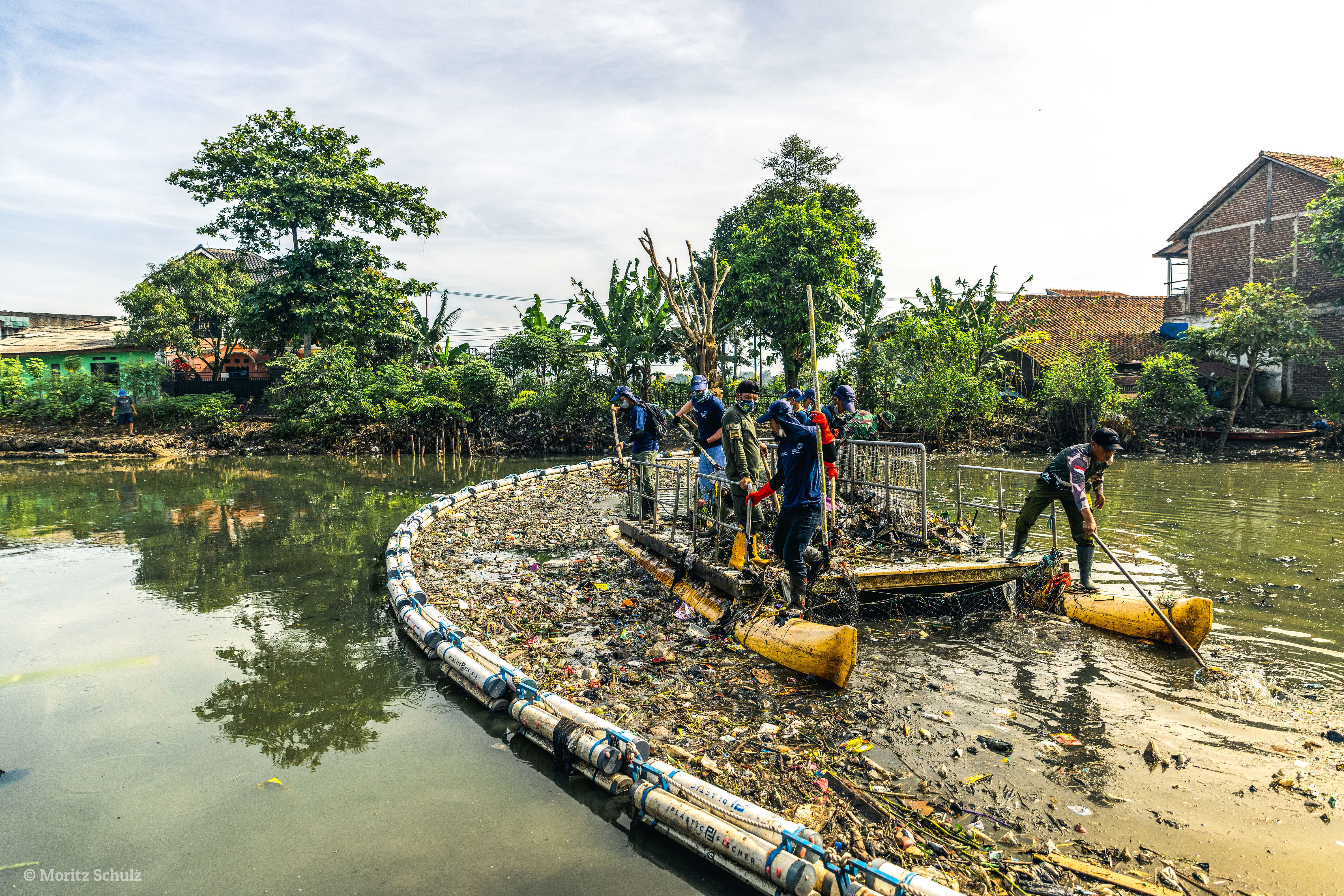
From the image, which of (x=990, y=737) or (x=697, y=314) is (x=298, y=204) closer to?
(x=697, y=314)

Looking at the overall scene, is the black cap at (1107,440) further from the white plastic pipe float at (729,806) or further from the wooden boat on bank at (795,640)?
the white plastic pipe float at (729,806)

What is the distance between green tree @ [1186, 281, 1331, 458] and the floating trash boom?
24641 millimetres

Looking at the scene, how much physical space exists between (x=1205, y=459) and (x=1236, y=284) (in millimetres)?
10248

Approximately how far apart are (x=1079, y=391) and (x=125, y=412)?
35.7 meters

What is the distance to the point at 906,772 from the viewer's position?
4188 millimetres

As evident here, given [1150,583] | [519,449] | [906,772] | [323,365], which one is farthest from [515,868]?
[323,365]

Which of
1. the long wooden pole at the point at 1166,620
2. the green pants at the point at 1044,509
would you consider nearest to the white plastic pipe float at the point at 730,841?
the long wooden pole at the point at 1166,620

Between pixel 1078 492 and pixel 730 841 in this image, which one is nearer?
pixel 730 841

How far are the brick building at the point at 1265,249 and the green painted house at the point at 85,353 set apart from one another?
149ft

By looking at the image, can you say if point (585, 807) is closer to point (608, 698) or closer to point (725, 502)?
point (608, 698)

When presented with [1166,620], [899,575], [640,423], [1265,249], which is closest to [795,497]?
[899,575]

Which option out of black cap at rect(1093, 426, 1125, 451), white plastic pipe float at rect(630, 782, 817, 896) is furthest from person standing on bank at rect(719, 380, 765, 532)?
black cap at rect(1093, 426, 1125, 451)

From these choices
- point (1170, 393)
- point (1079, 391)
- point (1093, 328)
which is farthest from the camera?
point (1093, 328)

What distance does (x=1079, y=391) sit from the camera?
23.3 meters
